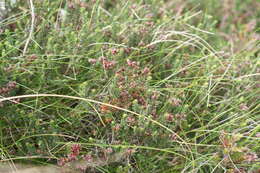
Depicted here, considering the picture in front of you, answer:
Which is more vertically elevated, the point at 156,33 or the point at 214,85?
the point at 156,33

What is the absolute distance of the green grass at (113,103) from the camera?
2000 mm

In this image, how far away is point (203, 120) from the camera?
91.4 inches

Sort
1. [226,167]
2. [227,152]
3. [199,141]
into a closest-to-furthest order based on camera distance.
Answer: [227,152], [226,167], [199,141]

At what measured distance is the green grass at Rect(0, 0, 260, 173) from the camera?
2.00 meters

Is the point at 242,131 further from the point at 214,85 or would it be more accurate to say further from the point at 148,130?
the point at 148,130

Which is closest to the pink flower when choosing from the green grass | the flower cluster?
the green grass

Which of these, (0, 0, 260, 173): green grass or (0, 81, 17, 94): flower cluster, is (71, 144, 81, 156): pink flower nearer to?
(0, 0, 260, 173): green grass

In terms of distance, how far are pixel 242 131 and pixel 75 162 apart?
95cm

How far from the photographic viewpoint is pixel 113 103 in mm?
2033

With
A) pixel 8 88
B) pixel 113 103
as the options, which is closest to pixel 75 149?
pixel 113 103

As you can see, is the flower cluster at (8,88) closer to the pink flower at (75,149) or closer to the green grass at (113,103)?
the green grass at (113,103)

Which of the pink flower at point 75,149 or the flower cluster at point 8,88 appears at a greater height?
the flower cluster at point 8,88

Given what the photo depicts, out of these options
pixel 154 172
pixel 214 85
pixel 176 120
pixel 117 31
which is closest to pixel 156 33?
pixel 117 31

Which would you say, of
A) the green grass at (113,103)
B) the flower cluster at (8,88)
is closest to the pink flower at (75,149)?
the green grass at (113,103)
